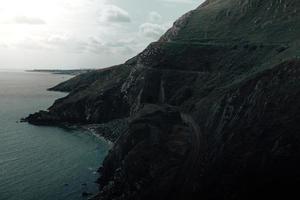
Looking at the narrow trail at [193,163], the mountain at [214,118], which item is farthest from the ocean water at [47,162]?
the narrow trail at [193,163]

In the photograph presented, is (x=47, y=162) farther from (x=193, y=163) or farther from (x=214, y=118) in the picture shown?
(x=214, y=118)

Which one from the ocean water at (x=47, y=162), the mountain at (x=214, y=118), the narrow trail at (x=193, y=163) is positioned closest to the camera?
the mountain at (x=214, y=118)

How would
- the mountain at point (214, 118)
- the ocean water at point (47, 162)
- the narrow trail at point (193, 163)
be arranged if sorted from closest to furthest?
the mountain at point (214, 118) → the narrow trail at point (193, 163) → the ocean water at point (47, 162)

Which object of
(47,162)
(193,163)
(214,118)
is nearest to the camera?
(193,163)

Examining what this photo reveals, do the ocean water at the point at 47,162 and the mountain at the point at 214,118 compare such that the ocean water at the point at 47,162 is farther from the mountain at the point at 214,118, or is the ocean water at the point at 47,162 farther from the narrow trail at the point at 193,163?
the narrow trail at the point at 193,163

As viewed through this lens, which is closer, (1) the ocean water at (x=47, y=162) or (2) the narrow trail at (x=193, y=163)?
(2) the narrow trail at (x=193, y=163)

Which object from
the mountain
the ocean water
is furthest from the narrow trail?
the ocean water

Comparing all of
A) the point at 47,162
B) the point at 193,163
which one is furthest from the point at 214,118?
the point at 47,162
